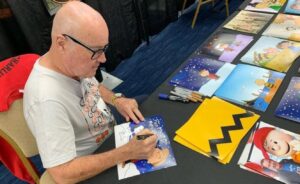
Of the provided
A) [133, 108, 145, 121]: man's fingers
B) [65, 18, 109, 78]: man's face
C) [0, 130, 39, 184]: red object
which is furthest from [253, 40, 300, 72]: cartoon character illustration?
A: [0, 130, 39, 184]: red object

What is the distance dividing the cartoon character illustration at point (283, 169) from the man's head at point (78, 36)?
0.67 metres

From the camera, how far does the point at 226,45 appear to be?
1.37 m

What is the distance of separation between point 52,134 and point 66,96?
0.54 feet

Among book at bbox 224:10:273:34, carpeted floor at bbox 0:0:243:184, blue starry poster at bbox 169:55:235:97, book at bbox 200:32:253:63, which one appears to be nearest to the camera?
blue starry poster at bbox 169:55:235:97

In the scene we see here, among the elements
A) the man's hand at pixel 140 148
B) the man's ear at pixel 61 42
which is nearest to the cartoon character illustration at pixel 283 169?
the man's hand at pixel 140 148

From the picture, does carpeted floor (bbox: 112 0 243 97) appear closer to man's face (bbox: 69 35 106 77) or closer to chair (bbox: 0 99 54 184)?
chair (bbox: 0 99 54 184)

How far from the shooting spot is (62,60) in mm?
944

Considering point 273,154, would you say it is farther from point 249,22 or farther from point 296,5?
point 296,5

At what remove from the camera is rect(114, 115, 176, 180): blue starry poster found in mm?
900

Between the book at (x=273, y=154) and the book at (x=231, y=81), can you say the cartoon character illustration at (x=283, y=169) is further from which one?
the book at (x=231, y=81)

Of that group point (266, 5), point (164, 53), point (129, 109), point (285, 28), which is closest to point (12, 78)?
point (129, 109)

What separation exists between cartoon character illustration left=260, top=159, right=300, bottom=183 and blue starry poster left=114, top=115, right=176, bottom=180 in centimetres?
30

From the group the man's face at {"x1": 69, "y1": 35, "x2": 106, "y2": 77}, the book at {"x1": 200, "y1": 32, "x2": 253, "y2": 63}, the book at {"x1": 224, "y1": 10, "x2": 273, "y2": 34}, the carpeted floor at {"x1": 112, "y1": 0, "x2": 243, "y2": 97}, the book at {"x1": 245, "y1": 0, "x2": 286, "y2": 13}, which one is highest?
the man's face at {"x1": 69, "y1": 35, "x2": 106, "y2": 77}

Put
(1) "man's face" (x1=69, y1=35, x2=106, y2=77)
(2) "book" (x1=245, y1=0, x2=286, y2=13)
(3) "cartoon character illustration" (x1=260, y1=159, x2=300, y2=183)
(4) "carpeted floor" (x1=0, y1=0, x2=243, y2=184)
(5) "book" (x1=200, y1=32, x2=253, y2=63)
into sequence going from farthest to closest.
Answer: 1. (4) "carpeted floor" (x1=0, y1=0, x2=243, y2=184)
2. (2) "book" (x1=245, y1=0, x2=286, y2=13)
3. (5) "book" (x1=200, y1=32, x2=253, y2=63)
4. (1) "man's face" (x1=69, y1=35, x2=106, y2=77)
5. (3) "cartoon character illustration" (x1=260, y1=159, x2=300, y2=183)
